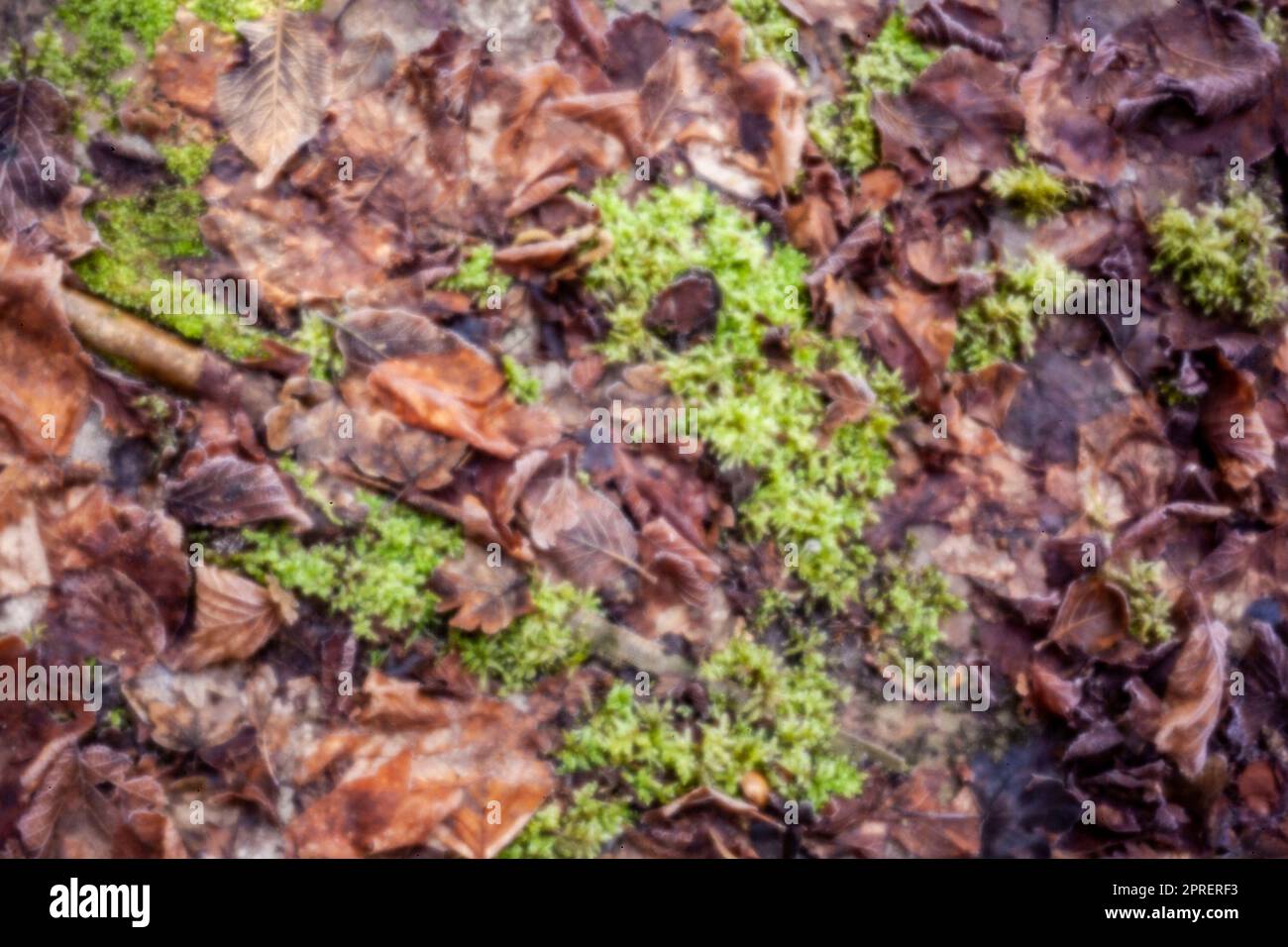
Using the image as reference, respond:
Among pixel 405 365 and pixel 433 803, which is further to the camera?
pixel 405 365

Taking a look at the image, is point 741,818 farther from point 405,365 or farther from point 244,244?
point 244,244

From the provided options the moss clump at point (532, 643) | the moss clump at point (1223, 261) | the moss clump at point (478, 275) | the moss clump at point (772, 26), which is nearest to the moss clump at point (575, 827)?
the moss clump at point (532, 643)

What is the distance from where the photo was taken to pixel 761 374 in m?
3.62

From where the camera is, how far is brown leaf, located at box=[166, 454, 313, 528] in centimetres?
327

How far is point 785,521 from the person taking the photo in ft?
11.6

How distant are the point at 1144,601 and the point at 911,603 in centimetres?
91

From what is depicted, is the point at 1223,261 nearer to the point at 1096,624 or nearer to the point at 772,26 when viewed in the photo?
the point at 1096,624

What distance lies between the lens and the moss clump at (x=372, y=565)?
130 inches

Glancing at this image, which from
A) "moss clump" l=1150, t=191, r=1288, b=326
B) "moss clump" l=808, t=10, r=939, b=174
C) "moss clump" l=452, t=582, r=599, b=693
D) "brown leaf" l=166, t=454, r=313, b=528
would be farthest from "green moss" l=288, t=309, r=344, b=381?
"moss clump" l=1150, t=191, r=1288, b=326

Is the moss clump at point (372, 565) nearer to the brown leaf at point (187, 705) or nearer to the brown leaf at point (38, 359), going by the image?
the brown leaf at point (187, 705)

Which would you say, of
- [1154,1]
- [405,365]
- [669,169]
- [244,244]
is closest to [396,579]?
[405,365]

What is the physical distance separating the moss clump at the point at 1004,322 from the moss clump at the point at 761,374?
37cm

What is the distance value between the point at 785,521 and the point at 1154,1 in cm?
297

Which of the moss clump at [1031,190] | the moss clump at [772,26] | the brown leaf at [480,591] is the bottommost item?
the brown leaf at [480,591]
